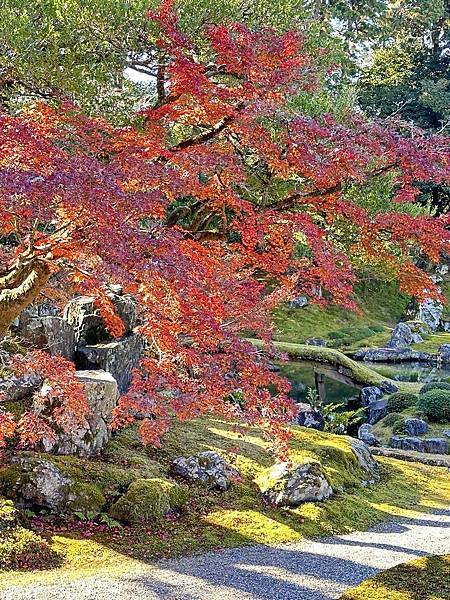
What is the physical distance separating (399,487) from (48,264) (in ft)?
25.0

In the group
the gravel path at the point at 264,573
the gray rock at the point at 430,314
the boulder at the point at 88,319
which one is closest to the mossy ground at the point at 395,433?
the gravel path at the point at 264,573

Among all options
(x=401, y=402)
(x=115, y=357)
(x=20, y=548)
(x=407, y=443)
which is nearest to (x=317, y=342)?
(x=401, y=402)

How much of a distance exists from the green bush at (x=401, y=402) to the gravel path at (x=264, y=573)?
8396mm

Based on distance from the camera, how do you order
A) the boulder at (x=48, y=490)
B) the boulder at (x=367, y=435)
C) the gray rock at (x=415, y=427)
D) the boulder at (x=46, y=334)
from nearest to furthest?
the boulder at (x=48, y=490)
the boulder at (x=46, y=334)
the boulder at (x=367, y=435)
the gray rock at (x=415, y=427)

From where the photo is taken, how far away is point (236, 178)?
659 cm

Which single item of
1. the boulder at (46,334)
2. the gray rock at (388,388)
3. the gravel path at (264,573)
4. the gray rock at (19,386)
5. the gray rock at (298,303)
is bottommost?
the gravel path at (264,573)

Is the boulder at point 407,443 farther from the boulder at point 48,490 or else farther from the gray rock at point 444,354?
the gray rock at point 444,354

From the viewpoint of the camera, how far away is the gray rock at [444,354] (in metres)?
24.0

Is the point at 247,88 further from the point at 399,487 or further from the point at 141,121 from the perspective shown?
the point at 399,487

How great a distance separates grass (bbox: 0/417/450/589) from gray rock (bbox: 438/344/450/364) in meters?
12.7

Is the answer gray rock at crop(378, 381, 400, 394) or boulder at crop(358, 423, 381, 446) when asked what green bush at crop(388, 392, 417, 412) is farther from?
gray rock at crop(378, 381, 400, 394)

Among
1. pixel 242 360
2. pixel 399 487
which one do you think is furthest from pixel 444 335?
pixel 242 360

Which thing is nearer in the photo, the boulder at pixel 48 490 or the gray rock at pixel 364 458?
the boulder at pixel 48 490

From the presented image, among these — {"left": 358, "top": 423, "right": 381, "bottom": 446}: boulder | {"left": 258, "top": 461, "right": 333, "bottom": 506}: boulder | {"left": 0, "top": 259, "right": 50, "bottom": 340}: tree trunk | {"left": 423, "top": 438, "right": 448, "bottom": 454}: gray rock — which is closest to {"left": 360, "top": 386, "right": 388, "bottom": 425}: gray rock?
{"left": 358, "top": 423, "right": 381, "bottom": 446}: boulder
